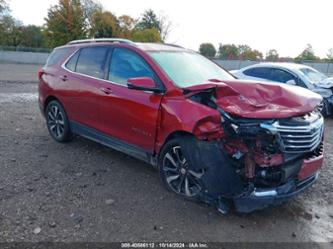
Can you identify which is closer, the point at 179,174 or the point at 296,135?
the point at 296,135

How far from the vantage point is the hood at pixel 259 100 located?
10.8 feet

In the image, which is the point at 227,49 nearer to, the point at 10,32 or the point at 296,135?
the point at 10,32

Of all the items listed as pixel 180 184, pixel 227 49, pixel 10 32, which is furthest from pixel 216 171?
pixel 227 49

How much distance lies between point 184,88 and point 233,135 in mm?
794

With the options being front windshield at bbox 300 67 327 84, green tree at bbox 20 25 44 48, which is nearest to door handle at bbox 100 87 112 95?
front windshield at bbox 300 67 327 84

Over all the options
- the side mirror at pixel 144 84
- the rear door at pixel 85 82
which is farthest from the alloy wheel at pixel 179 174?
the rear door at pixel 85 82

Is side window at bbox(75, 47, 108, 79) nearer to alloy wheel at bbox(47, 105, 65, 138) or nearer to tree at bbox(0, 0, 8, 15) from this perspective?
alloy wheel at bbox(47, 105, 65, 138)

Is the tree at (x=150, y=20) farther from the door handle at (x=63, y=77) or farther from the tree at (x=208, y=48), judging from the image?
the door handle at (x=63, y=77)

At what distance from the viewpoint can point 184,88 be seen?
371cm

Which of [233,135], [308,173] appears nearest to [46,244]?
[233,135]

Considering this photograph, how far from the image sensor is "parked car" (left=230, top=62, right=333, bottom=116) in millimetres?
9445

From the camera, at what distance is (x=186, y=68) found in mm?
4457

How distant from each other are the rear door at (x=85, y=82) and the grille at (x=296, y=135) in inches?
103

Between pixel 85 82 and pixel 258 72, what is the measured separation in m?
6.85
